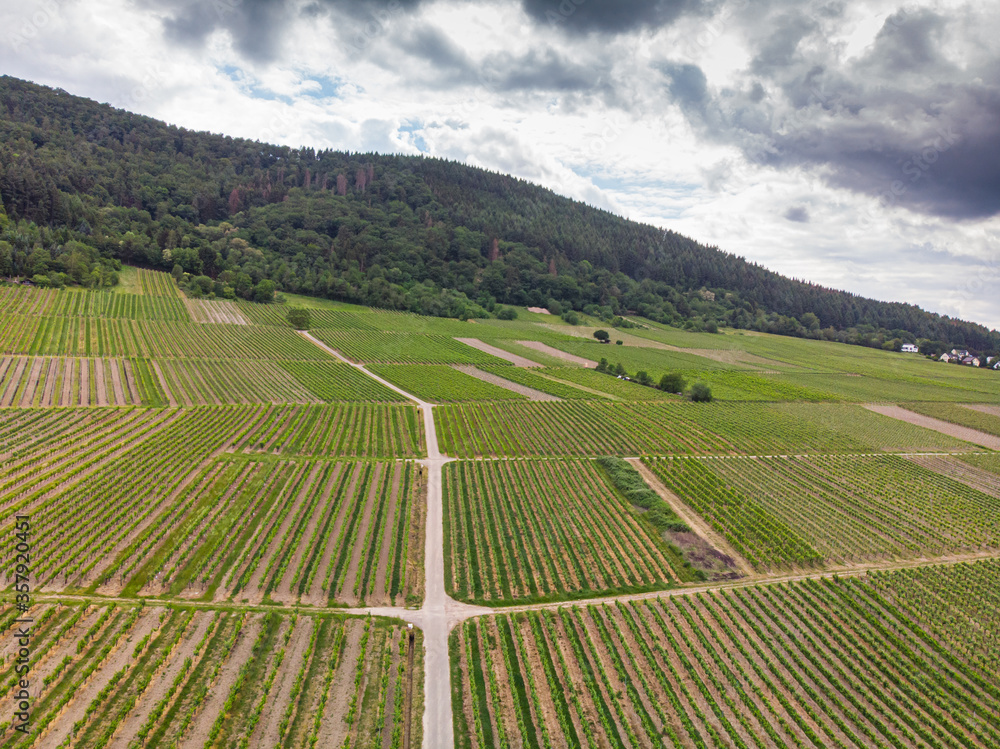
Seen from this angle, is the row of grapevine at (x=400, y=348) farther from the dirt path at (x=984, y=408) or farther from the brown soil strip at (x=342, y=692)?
the dirt path at (x=984, y=408)

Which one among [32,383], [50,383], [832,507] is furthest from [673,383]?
[32,383]

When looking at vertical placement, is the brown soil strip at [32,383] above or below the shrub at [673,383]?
below

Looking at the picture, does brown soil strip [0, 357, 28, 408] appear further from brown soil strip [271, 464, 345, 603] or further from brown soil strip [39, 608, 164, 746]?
brown soil strip [39, 608, 164, 746]

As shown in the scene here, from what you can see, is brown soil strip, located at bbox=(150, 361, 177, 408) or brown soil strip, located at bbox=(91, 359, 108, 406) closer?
brown soil strip, located at bbox=(91, 359, 108, 406)

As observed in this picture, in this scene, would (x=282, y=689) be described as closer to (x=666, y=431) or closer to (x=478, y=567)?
(x=478, y=567)

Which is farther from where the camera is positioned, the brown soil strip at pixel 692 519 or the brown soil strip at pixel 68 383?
the brown soil strip at pixel 68 383

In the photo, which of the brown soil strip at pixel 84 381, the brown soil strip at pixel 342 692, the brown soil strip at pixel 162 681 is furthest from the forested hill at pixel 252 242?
the brown soil strip at pixel 342 692

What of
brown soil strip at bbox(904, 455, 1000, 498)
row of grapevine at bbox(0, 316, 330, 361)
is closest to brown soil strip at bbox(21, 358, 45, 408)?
row of grapevine at bbox(0, 316, 330, 361)
